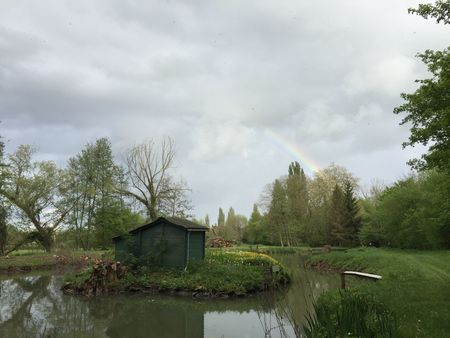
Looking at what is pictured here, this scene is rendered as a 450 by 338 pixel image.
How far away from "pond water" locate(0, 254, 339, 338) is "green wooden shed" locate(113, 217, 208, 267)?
123 inches

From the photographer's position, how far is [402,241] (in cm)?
3834

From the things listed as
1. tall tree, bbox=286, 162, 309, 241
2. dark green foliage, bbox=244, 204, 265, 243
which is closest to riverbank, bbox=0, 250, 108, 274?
tall tree, bbox=286, 162, 309, 241

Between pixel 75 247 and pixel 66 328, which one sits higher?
pixel 75 247

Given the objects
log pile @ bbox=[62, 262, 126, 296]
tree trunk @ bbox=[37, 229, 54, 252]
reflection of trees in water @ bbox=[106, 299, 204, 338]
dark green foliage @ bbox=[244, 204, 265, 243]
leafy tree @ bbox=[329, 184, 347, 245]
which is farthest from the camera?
dark green foliage @ bbox=[244, 204, 265, 243]

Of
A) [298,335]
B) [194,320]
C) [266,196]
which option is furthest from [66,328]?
[266,196]

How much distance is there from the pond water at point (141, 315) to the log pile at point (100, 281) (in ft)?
2.82

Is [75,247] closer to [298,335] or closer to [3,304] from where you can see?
[3,304]

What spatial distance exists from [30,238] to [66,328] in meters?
33.0

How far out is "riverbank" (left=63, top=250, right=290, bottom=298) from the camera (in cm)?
1748

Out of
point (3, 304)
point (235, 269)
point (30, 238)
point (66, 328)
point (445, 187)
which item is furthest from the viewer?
point (30, 238)

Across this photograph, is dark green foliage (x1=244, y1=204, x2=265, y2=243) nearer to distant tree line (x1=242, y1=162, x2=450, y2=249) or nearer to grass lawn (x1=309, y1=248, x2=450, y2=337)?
distant tree line (x1=242, y1=162, x2=450, y2=249)

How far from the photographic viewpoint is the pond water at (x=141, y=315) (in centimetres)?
1102

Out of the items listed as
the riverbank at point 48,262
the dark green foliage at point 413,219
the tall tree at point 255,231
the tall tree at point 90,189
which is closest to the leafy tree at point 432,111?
the dark green foliage at point 413,219

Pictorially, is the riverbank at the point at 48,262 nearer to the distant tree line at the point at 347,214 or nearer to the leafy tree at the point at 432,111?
the distant tree line at the point at 347,214
